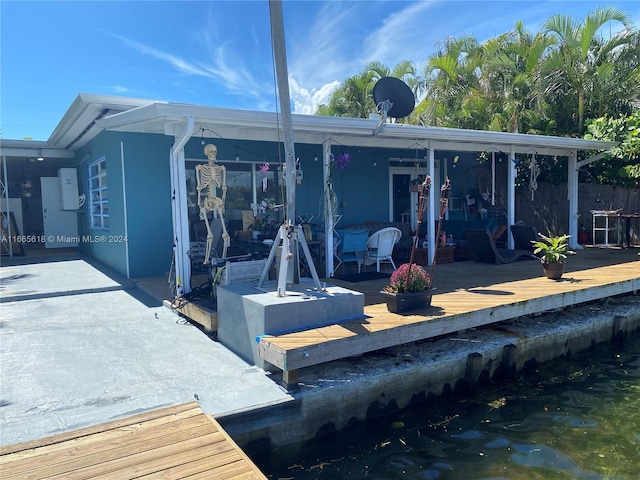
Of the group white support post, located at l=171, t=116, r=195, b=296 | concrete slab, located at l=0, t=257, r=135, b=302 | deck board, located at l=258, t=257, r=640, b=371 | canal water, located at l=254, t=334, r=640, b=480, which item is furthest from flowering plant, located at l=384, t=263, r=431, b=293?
concrete slab, located at l=0, t=257, r=135, b=302

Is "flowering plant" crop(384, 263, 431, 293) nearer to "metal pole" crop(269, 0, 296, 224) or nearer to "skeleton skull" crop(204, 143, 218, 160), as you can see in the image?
"metal pole" crop(269, 0, 296, 224)

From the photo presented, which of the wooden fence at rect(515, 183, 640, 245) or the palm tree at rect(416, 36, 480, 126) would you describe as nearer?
the wooden fence at rect(515, 183, 640, 245)

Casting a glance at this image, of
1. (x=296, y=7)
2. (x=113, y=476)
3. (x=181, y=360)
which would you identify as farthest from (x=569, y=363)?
(x=296, y=7)

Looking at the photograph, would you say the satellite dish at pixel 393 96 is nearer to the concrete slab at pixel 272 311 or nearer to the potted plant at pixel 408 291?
the potted plant at pixel 408 291

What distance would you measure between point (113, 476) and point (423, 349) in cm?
287

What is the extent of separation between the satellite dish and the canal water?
3859 mm

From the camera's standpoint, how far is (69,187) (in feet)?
34.5

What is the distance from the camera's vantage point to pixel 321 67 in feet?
50.0

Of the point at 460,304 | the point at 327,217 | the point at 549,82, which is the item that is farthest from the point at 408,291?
the point at 549,82

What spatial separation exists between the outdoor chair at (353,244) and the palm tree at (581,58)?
771 cm

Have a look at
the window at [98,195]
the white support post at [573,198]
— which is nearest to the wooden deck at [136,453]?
the window at [98,195]

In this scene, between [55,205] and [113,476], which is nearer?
[113,476]

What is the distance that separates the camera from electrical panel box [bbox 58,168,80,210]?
34.4ft

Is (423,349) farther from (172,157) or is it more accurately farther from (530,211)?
(530,211)
